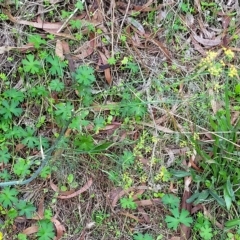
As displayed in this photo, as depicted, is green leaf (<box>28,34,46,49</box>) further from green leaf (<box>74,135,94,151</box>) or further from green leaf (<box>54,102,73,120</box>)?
green leaf (<box>74,135,94,151</box>)

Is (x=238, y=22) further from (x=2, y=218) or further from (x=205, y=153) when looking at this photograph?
(x=2, y=218)

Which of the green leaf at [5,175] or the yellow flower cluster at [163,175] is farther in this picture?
the yellow flower cluster at [163,175]

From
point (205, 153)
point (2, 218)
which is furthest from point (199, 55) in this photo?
point (2, 218)

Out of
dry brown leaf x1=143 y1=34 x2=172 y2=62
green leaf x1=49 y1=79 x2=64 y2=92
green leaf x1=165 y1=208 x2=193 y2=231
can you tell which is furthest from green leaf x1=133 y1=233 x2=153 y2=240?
dry brown leaf x1=143 y1=34 x2=172 y2=62

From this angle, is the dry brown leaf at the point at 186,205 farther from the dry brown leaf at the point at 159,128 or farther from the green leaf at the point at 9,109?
the green leaf at the point at 9,109

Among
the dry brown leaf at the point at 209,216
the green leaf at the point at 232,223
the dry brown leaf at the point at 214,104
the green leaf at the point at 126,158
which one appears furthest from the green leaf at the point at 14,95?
the green leaf at the point at 232,223
